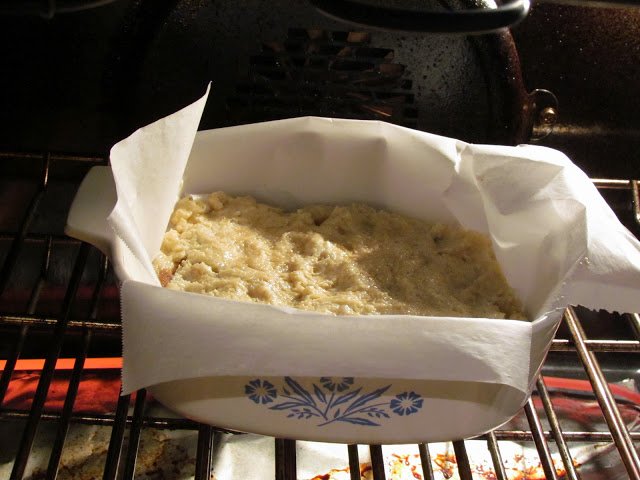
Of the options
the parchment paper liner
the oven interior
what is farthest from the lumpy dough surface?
the oven interior

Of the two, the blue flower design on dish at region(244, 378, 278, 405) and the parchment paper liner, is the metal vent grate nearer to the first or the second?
the parchment paper liner

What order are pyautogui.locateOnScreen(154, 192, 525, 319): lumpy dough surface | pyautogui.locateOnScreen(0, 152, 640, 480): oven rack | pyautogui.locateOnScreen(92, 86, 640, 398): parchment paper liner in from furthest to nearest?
1. pyautogui.locateOnScreen(154, 192, 525, 319): lumpy dough surface
2. pyautogui.locateOnScreen(0, 152, 640, 480): oven rack
3. pyautogui.locateOnScreen(92, 86, 640, 398): parchment paper liner

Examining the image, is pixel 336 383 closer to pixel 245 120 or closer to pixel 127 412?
pixel 127 412

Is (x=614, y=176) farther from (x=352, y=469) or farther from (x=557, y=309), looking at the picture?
(x=352, y=469)

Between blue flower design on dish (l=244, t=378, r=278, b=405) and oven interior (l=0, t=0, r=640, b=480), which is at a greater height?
oven interior (l=0, t=0, r=640, b=480)

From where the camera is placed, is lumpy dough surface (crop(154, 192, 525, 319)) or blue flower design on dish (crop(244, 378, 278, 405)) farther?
lumpy dough surface (crop(154, 192, 525, 319))

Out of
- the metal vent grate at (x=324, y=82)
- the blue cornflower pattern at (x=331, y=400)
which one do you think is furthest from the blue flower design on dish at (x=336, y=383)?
the metal vent grate at (x=324, y=82)

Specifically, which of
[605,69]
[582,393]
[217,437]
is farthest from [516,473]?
[605,69]
